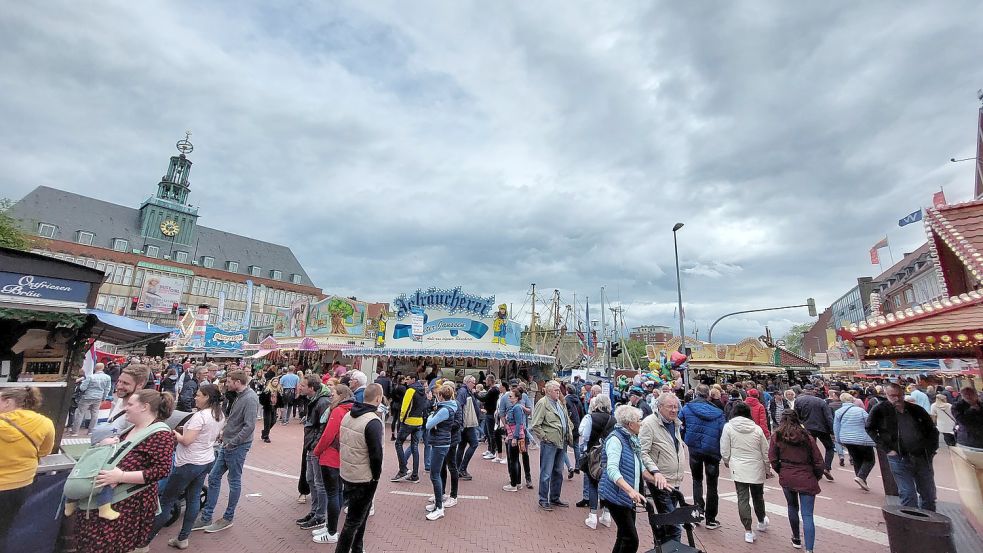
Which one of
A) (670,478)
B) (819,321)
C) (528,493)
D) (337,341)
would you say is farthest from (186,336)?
(819,321)

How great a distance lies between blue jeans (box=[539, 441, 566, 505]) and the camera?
22.2 ft

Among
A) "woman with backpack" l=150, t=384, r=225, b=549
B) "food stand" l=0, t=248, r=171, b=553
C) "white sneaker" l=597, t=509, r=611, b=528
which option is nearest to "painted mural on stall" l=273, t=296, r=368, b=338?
"food stand" l=0, t=248, r=171, b=553

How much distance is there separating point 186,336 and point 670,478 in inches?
1459

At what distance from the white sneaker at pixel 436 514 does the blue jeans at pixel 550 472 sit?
1.62 meters

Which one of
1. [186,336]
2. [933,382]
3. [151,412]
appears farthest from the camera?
[186,336]

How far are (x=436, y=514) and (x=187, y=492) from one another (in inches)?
123

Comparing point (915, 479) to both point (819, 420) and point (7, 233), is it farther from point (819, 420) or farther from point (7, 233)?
point (7, 233)

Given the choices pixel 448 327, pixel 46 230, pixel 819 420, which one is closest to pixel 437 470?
pixel 819 420

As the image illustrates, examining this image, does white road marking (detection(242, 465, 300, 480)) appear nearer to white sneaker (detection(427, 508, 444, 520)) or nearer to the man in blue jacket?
white sneaker (detection(427, 508, 444, 520))

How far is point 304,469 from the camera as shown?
667cm

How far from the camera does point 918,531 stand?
407 centimetres

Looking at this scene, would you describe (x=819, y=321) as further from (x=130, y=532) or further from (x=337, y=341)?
(x=130, y=532)

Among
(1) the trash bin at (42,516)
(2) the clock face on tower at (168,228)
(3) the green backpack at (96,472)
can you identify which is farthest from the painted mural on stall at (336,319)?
(2) the clock face on tower at (168,228)

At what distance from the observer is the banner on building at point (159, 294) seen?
45625mm
